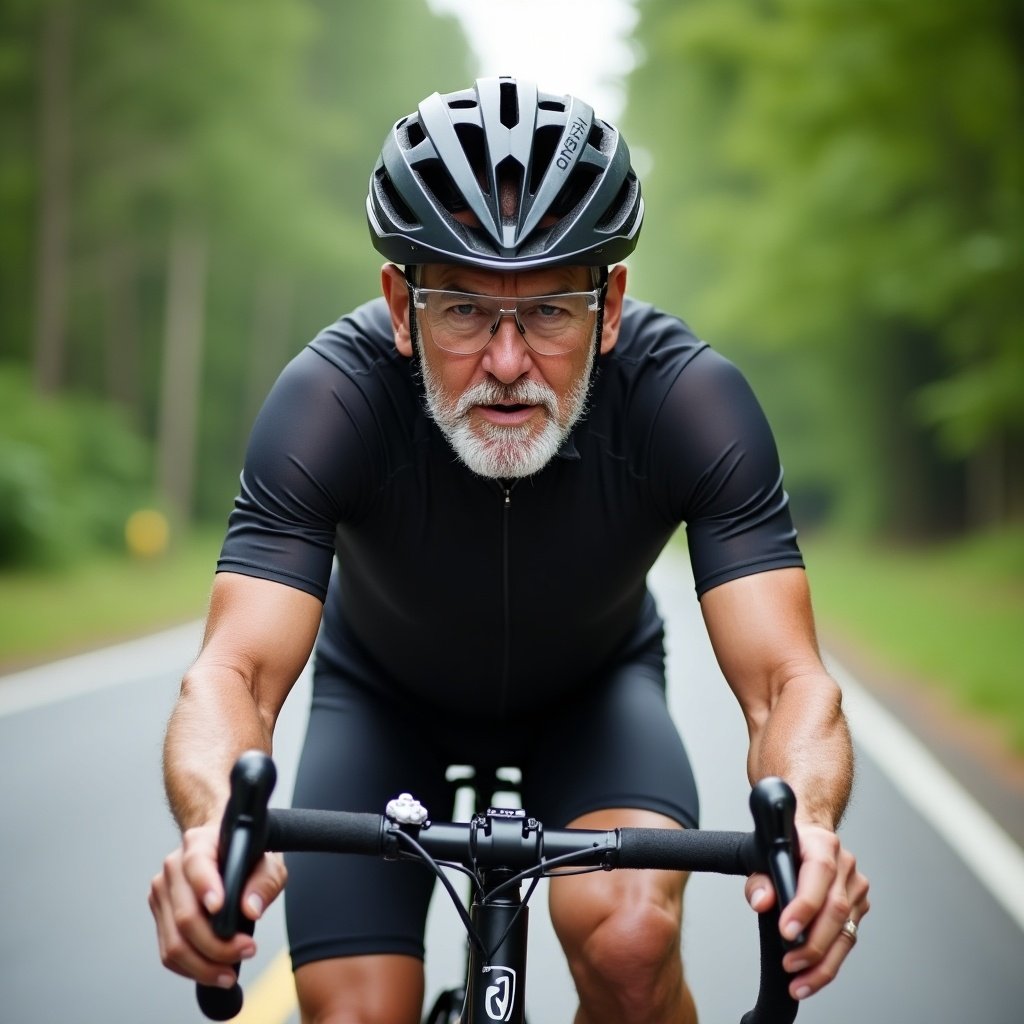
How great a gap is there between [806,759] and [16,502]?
18.1 metres

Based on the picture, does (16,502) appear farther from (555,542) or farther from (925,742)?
(555,542)

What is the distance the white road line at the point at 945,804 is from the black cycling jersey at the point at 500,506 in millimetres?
3312

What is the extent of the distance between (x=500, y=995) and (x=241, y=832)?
742 millimetres

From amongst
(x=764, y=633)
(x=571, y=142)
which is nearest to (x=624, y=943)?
(x=764, y=633)

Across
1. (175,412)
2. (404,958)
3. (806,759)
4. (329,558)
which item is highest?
(329,558)

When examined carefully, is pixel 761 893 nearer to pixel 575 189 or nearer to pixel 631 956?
pixel 631 956

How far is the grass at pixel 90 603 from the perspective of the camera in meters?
13.7

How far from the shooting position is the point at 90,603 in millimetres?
17297

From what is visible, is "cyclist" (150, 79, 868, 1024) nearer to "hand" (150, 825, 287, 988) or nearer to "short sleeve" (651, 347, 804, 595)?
"short sleeve" (651, 347, 804, 595)

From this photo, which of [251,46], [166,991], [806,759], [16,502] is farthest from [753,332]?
[806,759]

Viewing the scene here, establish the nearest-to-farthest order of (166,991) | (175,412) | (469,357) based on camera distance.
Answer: (469,357) < (166,991) < (175,412)

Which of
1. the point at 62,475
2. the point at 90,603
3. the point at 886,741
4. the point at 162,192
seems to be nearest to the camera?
the point at 886,741

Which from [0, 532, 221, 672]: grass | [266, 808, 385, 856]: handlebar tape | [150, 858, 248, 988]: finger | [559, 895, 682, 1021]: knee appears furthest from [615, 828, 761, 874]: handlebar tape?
[0, 532, 221, 672]: grass

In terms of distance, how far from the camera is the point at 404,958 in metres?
3.07
